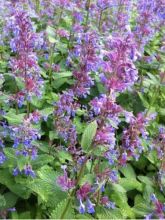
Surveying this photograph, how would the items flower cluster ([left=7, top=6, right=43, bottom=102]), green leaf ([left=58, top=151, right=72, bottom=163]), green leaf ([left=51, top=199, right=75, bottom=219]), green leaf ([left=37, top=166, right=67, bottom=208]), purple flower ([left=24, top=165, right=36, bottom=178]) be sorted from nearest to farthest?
green leaf ([left=51, top=199, right=75, bottom=219]), green leaf ([left=37, top=166, right=67, bottom=208]), purple flower ([left=24, top=165, right=36, bottom=178]), flower cluster ([left=7, top=6, right=43, bottom=102]), green leaf ([left=58, top=151, right=72, bottom=163])

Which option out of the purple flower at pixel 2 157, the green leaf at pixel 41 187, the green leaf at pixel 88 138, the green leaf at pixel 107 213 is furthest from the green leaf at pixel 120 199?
the purple flower at pixel 2 157

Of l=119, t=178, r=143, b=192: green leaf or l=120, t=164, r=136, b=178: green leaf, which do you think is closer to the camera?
l=119, t=178, r=143, b=192: green leaf

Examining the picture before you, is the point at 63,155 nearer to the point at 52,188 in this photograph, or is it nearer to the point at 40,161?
the point at 40,161

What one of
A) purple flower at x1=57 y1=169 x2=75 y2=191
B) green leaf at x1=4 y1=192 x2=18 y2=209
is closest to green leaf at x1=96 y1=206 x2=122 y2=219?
purple flower at x1=57 y1=169 x2=75 y2=191

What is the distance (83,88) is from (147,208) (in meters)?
1.77

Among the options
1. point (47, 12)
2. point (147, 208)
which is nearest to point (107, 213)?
point (147, 208)

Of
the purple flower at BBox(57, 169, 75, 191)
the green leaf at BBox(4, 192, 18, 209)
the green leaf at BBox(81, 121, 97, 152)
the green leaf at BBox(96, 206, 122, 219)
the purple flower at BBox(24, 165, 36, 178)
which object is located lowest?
the green leaf at BBox(4, 192, 18, 209)

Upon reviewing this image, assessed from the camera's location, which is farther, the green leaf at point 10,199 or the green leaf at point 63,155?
the green leaf at point 63,155

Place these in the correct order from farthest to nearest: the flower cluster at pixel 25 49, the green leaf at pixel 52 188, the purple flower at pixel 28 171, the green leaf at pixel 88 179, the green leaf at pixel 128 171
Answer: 1. the green leaf at pixel 128 171
2. the flower cluster at pixel 25 49
3. the purple flower at pixel 28 171
4. the green leaf at pixel 52 188
5. the green leaf at pixel 88 179

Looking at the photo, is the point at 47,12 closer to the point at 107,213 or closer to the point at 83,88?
the point at 83,88

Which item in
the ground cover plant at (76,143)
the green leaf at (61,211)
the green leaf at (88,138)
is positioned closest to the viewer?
the green leaf at (88,138)

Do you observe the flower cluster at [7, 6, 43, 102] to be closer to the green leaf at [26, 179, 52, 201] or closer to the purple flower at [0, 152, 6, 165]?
the purple flower at [0, 152, 6, 165]

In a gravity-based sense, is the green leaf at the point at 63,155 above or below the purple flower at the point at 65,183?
below

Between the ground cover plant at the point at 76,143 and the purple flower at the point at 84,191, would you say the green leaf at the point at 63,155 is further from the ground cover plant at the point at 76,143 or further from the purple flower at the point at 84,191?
the purple flower at the point at 84,191
